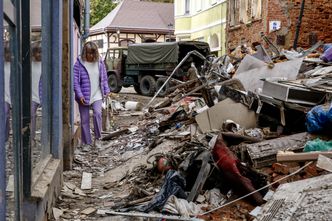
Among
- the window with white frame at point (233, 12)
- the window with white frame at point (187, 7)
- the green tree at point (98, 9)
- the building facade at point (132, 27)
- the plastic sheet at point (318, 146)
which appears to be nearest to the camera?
the plastic sheet at point (318, 146)

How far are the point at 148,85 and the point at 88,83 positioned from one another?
43.2 ft

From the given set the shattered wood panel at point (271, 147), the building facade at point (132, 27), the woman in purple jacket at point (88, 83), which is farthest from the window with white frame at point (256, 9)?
the building facade at point (132, 27)

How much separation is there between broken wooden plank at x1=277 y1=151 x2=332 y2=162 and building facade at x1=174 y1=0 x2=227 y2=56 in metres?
17.7

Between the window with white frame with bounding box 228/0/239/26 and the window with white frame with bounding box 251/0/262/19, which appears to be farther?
the window with white frame with bounding box 228/0/239/26

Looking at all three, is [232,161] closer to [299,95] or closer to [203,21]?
[299,95]

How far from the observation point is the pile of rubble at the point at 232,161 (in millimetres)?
4211

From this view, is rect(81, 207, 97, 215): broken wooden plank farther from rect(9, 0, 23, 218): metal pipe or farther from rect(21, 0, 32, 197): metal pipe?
rect(9, 0, 23, 218): metal pipe

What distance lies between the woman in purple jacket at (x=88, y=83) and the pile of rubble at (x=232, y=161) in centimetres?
64

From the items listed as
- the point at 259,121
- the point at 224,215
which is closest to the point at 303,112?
the point at 259,121

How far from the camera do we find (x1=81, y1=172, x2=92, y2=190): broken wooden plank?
5.77 m

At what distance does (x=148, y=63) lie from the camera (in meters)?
20.3

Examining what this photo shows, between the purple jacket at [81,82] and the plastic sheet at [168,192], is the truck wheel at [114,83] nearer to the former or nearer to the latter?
the purple jacket at [81,82]

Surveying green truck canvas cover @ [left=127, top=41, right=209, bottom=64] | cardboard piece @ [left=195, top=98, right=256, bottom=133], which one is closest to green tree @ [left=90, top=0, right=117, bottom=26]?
green truck canvas cover @ [left=127, top=41, right=209, bottom=64]

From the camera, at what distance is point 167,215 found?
4113mm
